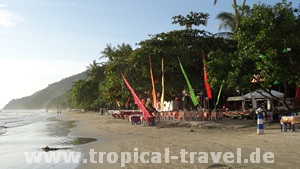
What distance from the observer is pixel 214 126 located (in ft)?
66.1

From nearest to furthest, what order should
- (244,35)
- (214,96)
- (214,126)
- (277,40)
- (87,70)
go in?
(277,40) → (244,35) → (214,126) → (214,96) → (87,70)

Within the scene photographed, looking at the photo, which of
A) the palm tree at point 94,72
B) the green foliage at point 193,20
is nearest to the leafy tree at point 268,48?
the green foliage at point 193,20

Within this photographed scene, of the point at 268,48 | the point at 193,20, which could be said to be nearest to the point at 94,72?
the point at 193,20

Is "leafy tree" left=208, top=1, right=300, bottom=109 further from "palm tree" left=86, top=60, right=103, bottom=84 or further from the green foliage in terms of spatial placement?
"palm tree" left=86, top=60, right=103, bottom=84

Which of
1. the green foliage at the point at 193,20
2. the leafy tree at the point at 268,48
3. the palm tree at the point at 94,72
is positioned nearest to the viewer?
the leafy tree at the point at 268,48

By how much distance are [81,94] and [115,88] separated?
4211 cm

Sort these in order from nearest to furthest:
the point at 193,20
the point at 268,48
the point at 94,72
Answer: the point at 268,48, the point at 193,20, the point at 94,72

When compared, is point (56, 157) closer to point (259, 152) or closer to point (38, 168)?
point (38, 168)

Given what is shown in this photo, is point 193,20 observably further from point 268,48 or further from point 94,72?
point 94,72

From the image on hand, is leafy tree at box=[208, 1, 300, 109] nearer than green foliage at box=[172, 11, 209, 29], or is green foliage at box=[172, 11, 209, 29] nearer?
leafy tree at box=[208, 1, 300, 109]

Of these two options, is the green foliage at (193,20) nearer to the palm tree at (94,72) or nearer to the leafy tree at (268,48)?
the leafy tree at (268,48)

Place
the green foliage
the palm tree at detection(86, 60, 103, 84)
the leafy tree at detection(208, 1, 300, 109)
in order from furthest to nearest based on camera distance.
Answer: the palm tree at detection(86, 60, 103, 84)
the green foliage
the leafy tree at detection(208, 1, 300, 109)

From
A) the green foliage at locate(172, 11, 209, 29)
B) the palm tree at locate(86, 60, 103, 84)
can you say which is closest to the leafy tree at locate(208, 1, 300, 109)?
the green foliage at locate(172, 11, 209, 29)

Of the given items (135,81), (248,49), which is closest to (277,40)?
(248,49)
